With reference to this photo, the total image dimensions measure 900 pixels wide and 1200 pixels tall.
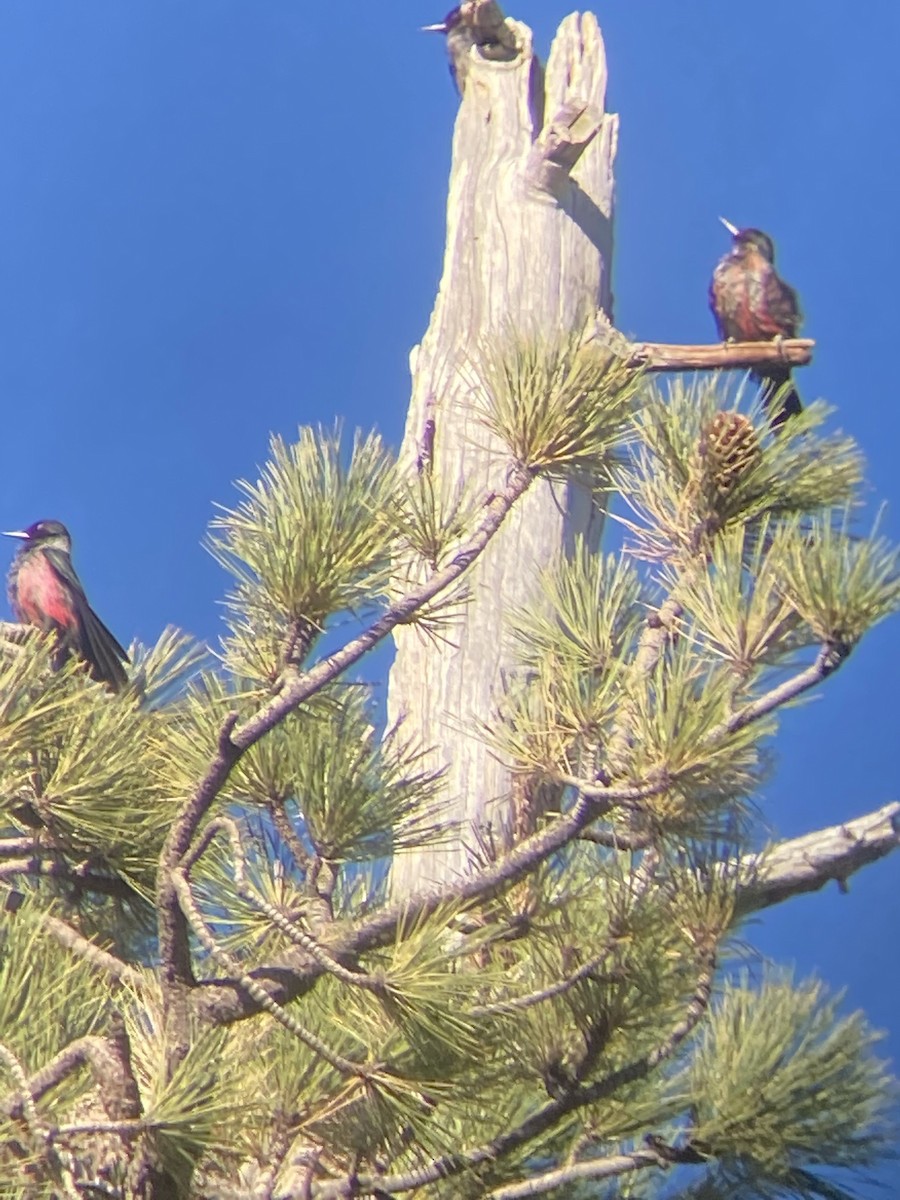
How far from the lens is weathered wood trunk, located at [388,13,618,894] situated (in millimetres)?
1658

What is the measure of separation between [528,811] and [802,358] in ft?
1.98

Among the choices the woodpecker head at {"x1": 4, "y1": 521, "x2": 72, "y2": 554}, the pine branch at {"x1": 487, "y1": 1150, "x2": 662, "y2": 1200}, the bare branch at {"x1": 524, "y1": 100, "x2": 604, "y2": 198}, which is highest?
the bare branch at {"x1": 524, "y1": 100, "x2": 604, "y2": 198}

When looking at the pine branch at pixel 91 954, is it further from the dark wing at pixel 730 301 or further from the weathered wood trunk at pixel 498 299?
the dark wing at pixel 730 301

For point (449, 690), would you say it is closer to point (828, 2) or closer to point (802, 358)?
point (802, 358)

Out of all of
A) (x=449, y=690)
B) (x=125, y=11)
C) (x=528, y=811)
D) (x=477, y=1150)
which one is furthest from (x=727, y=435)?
(x=125, y=11)

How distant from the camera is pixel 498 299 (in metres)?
1.85

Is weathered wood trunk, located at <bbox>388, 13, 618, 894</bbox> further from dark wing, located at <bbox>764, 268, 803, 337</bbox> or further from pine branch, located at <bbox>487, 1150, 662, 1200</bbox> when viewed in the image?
pine branch, located at <bbox>487, 1150, 662, 1200</bbox>

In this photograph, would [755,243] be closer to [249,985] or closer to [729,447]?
[729,447]

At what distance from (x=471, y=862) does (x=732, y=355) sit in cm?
75

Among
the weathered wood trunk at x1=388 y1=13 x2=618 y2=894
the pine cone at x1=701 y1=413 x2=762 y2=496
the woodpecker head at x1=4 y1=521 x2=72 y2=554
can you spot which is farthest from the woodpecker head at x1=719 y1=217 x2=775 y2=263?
the pine cone at x1=701 y1=413 x2=762 y2=496

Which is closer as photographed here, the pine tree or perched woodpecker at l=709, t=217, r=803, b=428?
the pine tree

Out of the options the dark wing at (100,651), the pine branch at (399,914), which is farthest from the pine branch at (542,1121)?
the dark wing at (100,651)

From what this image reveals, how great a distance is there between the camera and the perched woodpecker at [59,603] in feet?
4.21

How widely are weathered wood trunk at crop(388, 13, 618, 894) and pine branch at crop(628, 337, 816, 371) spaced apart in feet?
0.45
